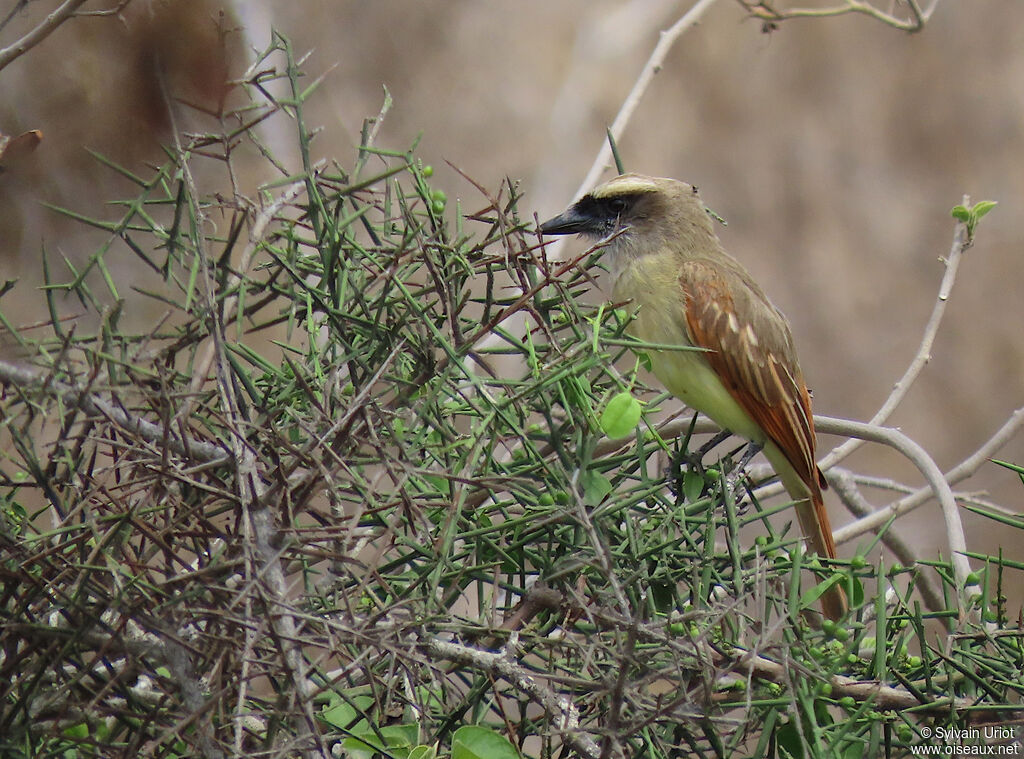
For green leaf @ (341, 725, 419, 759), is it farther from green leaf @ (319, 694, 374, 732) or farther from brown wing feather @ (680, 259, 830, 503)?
brown wing feather @ (680, 259, 830, 503)

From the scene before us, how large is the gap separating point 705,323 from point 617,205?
12.9 inches

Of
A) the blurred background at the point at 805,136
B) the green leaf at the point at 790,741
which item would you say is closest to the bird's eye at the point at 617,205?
the green leaf at the point at 790,741

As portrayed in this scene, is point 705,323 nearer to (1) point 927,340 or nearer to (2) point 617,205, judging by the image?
(2) point 617,205

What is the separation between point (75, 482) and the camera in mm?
1051

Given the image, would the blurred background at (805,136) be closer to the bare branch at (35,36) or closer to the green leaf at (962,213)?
the green leaf at (962,213)

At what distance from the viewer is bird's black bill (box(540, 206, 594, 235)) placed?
2270 mm

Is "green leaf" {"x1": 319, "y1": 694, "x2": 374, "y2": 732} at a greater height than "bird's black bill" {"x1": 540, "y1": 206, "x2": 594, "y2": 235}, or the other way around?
"bird's black bill" {"x1": 540, "y1": 206, "x2": 594, "y2": 235}

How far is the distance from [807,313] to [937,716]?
6.27 m

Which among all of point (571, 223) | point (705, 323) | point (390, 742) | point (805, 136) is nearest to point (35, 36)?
point (390, 742)

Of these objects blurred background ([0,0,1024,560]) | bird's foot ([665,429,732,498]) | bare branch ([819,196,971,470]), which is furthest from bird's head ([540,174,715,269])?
blurred background ([0,0,1024,560])

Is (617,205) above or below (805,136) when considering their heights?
below

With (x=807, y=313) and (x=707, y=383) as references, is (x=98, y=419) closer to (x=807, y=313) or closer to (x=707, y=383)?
(x=707, y=383)

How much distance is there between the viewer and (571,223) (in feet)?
7.45

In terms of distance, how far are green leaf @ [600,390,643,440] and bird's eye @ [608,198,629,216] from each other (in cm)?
142
